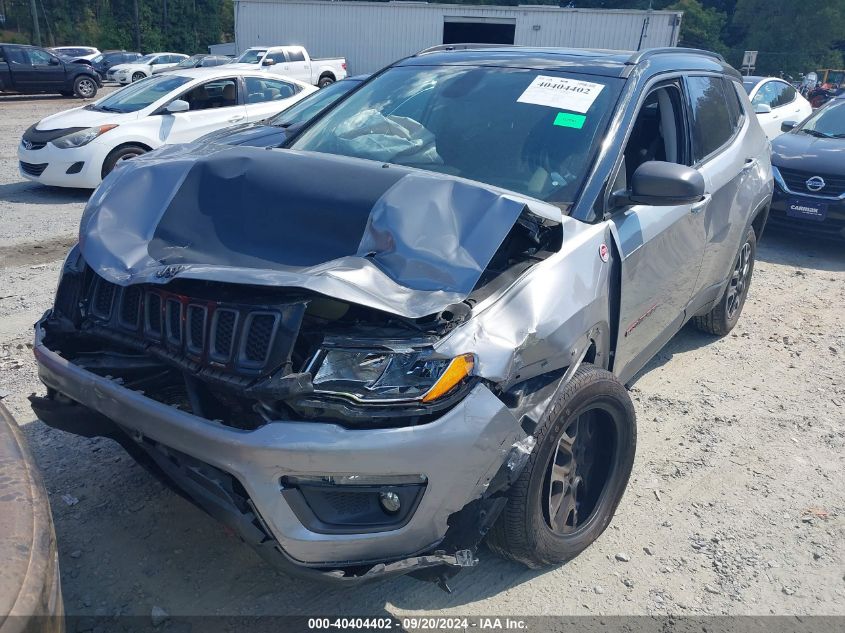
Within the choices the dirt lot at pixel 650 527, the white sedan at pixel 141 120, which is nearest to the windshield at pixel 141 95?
the white sedan at pixel 141 120

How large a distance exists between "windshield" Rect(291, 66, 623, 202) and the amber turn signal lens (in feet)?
3.72

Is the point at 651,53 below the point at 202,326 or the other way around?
the other way around

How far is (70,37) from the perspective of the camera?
52.2 meters

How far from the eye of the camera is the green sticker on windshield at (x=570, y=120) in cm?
334

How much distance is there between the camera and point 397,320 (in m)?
2.37

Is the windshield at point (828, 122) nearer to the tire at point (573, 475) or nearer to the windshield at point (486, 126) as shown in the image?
the windshield at point (486, 126)

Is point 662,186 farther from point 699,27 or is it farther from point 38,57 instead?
point 699,27

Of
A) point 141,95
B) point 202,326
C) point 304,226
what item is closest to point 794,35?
point 141,95

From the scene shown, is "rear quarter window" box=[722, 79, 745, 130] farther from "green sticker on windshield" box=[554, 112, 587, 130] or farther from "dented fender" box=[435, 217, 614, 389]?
"dented fender" box=[435, 217, 614, 389]

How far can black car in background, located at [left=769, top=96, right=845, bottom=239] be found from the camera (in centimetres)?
797

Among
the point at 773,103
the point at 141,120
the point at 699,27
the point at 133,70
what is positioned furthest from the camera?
the point at 699,27

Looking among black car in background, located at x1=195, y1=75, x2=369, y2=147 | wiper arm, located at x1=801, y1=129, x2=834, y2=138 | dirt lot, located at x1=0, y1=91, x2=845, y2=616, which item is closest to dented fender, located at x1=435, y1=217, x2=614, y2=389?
dirt lot, located at x1=0, y1=91, x2=845, y2=616

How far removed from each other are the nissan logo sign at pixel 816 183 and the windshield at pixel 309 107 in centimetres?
527

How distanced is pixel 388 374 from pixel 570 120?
5.77ft
